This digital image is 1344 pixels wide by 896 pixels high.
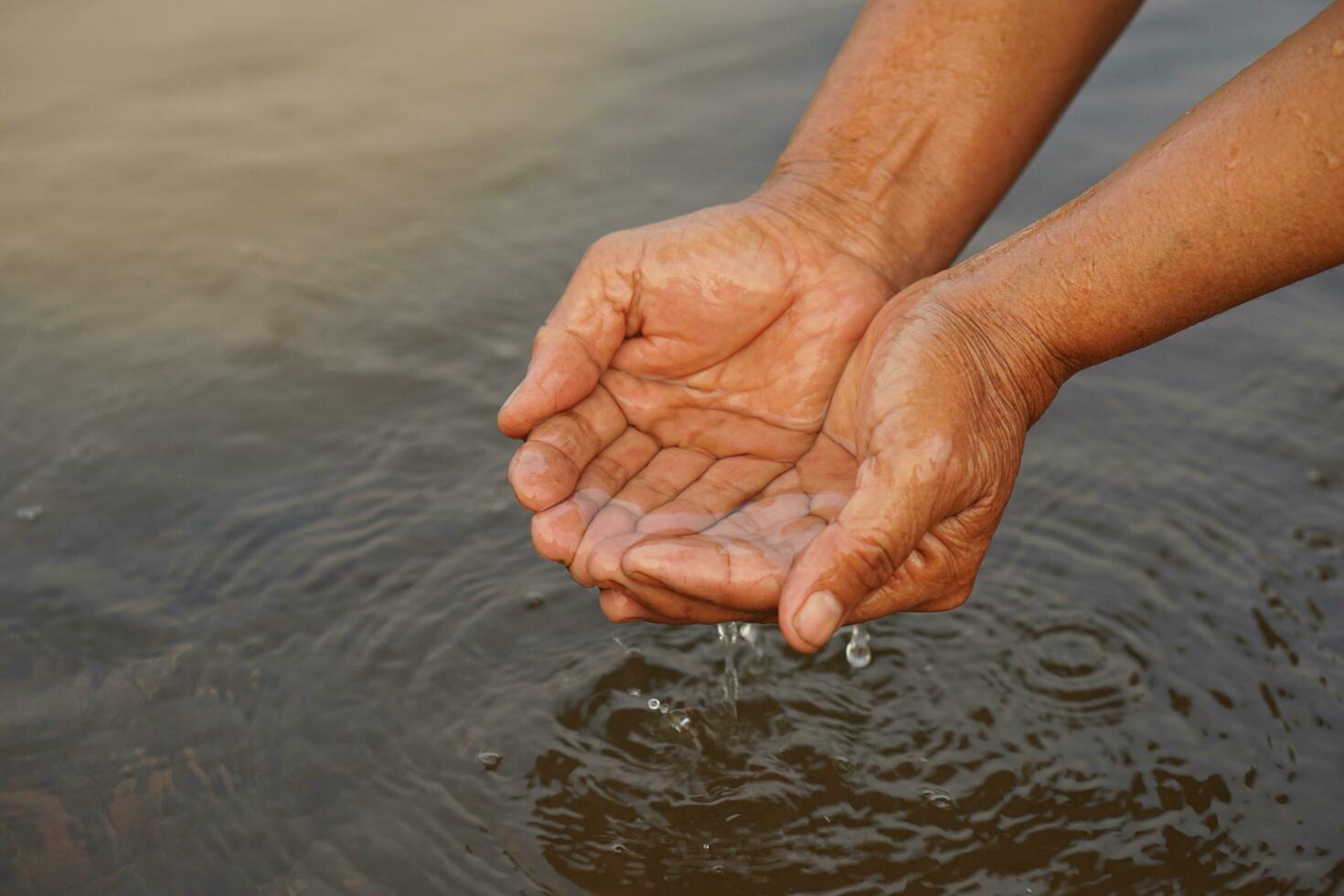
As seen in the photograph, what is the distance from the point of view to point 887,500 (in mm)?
2090

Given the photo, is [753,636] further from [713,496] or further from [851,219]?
[851,219]

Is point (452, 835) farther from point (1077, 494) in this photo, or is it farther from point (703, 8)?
point (703, 8)

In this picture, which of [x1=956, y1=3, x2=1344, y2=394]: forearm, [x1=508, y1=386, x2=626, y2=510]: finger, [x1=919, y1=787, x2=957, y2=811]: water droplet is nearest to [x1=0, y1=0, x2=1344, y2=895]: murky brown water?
[x1=919, y1=787, x2=957, y2=811]: water droplet

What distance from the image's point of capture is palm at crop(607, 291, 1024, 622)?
2.17 metres

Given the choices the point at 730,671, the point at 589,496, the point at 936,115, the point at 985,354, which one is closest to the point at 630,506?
the point at 589,496

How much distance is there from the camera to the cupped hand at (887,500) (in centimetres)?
208

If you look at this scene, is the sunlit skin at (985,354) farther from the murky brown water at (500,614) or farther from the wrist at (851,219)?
the murky brown water at (500,614)

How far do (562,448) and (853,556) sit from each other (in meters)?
0.71

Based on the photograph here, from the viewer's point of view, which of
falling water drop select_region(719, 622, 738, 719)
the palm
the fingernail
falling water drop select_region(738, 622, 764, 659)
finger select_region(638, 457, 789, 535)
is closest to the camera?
the fingernail

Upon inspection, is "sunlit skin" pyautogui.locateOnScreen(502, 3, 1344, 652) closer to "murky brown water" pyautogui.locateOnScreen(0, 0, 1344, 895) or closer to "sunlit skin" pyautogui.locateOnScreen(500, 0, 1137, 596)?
"sunlit skin" pyautogui.locateOnScreen(500, 0, 1137, 596)

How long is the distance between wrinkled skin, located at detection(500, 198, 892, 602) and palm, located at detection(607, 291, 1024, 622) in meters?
0.14

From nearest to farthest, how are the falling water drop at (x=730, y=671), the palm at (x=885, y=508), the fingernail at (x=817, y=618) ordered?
the fingernail at (x=817, y=618) → the palm at (x=885, y=508) → the falling water drop at (x=730, y=671)

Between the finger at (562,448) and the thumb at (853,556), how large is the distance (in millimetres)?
531

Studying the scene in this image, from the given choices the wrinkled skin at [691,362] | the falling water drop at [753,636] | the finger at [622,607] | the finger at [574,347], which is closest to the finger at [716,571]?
the finger at [622,607]
